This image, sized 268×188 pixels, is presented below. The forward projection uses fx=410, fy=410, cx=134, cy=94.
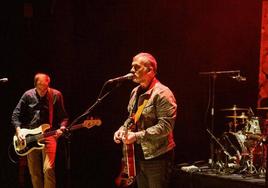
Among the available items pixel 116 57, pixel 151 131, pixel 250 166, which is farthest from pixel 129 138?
pixel 116 57

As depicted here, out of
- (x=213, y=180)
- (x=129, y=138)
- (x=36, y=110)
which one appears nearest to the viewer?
(x=129, y=138)

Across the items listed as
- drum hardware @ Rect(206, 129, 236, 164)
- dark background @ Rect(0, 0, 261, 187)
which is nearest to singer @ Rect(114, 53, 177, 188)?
drum hardware @ Rect(206, 129, 236, 164)

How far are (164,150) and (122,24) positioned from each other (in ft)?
12.4

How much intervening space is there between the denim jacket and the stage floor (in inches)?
72.8

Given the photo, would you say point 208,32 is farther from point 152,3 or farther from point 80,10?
point 80,10

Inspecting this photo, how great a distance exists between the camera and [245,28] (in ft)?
22.3

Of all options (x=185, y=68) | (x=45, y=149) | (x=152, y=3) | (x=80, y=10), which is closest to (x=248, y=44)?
(x=185, y=68)

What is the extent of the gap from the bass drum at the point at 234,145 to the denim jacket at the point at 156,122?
2648mm

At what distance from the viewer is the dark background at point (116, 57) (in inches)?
265

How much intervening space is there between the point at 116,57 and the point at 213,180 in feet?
9.00

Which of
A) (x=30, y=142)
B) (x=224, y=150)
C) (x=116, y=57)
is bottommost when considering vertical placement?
(x=224, y=150)

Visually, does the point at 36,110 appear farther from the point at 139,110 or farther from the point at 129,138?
the point at 129,138

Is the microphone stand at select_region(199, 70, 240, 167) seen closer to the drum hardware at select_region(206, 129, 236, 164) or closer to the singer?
the drum hardware at select_region(206, 129, 236, 164)

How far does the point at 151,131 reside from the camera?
3.61 meters
